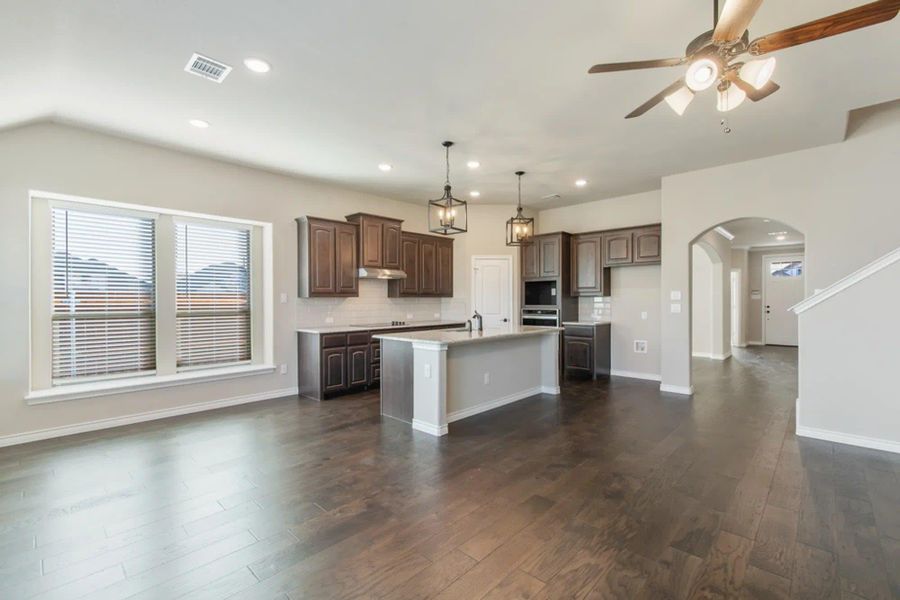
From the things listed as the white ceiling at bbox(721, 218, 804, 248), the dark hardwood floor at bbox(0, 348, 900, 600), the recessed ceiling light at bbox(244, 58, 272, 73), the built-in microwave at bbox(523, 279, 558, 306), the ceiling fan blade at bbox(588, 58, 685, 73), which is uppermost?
the recessed ceiling light at bbox(244, 58, 272, 73)

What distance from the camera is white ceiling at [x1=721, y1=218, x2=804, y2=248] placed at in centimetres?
774

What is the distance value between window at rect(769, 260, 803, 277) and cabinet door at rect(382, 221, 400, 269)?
35.1 ft

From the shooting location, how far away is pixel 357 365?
5.72 meters

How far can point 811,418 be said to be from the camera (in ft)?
12.5

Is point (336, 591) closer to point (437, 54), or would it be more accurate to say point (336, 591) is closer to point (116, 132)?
point (437, 54)

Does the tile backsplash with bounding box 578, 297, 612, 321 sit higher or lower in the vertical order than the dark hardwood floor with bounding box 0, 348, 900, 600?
higher

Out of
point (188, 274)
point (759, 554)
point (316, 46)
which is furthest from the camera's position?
point (188, 274)

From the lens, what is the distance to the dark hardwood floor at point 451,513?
6.26 feet

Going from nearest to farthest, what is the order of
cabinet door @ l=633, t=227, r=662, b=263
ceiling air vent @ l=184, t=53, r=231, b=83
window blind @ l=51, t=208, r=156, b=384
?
ceiling air vent @ l=184, t=53, r=231, b=83, window blind @ l=51, t=208, r=156, b=384, cabinet door @ l=633, t=227, r=662, b=263

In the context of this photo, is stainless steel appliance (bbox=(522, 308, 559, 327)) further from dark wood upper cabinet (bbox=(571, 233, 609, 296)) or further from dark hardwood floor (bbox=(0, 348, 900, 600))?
dark hardwood floor (bbox=(0, 348, 900, 600))

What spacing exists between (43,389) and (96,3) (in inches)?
142

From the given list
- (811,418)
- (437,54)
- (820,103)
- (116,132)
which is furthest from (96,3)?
(811,418)

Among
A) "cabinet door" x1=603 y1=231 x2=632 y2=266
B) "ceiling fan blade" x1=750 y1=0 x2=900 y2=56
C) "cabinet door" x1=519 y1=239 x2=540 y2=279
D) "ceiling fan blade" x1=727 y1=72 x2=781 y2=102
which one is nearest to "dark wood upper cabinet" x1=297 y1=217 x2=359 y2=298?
"cabinet door" x1=519 y1=239 x2=540 y2=279

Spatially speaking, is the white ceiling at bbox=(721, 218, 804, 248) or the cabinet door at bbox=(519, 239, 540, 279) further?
the white ceiling at bbox=(721, 218, 804, 248)
